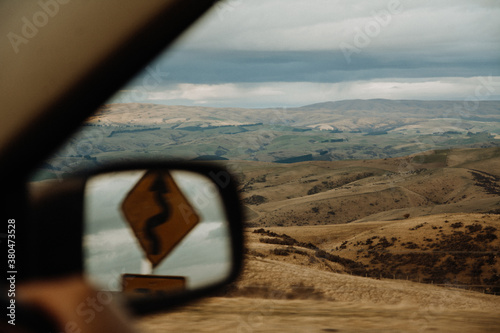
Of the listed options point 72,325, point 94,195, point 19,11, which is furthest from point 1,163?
point 72,325

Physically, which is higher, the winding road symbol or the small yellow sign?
the winding road symbol

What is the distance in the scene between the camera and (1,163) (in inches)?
71.7

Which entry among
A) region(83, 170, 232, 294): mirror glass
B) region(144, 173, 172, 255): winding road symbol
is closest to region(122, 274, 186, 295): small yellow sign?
region(83, 170, 232, 294): mirror glass

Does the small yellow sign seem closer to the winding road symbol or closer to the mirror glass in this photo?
the mirror glass

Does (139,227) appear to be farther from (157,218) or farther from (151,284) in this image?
(151,284)

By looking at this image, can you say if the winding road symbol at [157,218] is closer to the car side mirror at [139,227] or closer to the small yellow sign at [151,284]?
the car side mirror at [139,227]

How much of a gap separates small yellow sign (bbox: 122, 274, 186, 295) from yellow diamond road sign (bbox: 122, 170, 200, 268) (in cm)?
7

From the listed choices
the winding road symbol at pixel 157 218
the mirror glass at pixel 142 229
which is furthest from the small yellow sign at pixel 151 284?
the winding road symbol at pixel 157 218

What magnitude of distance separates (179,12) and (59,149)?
0.85 metres

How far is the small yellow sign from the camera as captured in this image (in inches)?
66.6

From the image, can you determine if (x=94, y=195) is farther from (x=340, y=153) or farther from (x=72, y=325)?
(x=340, y=153)

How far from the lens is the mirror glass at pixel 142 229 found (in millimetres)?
1621

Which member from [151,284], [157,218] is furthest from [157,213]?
[151,284]

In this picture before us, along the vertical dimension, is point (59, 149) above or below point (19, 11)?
below
